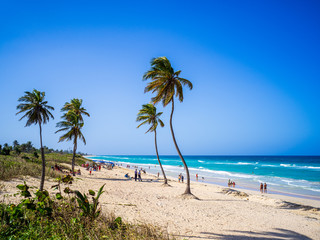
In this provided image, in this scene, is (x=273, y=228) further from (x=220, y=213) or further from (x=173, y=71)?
(x=173, y=71)

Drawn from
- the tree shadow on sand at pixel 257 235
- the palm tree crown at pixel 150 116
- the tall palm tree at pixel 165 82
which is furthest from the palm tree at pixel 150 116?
the tree shadow on sand at pixel 257 235

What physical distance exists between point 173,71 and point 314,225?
39.8 feet

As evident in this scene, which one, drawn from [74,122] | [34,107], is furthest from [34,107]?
[74,122]

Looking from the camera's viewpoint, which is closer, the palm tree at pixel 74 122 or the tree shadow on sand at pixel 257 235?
the tree shadow on sand at pixel 257 235

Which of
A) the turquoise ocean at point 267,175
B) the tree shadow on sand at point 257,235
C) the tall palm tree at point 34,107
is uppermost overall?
the tall palm tree at point 34,107

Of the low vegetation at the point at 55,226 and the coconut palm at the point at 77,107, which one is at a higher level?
the coconut palm at the point at 77,107

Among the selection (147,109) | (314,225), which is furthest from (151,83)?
(314,225)

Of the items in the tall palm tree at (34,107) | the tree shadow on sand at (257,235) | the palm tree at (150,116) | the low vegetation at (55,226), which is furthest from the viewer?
the palm tree at (150,116)

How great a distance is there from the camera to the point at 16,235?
3.67m

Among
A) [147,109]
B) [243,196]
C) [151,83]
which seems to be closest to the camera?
[151,83]

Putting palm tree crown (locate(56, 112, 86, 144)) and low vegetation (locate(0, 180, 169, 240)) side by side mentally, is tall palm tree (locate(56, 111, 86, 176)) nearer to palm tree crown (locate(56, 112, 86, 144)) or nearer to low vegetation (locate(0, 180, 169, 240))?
palm tree crown (locate(56, 112, 86, 144))

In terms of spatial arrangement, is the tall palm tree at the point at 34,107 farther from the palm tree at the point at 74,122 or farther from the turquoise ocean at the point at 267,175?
the turquoise ocean at the point at 267,175

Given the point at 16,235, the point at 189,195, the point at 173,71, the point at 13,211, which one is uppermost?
the point at 173,71

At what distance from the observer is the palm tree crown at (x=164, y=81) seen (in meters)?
13.8
